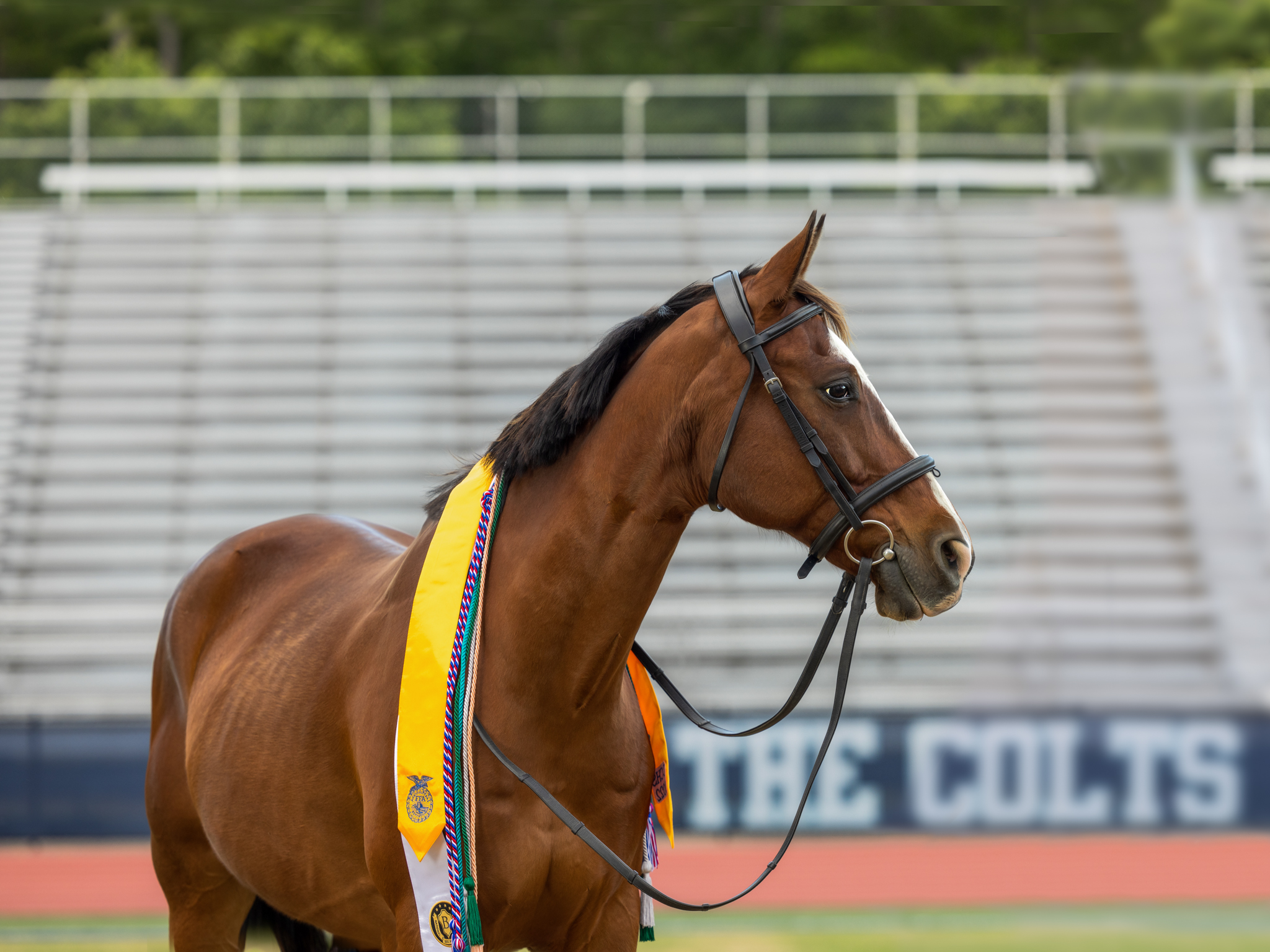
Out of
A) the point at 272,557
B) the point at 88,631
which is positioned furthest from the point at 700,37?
the point at 272,557

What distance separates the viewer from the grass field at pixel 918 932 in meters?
5.76

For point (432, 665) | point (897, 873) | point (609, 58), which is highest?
point (609, 58)

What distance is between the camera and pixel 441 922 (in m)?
2.50

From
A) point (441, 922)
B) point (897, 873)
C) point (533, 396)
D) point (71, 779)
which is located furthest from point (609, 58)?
point (441, 922)

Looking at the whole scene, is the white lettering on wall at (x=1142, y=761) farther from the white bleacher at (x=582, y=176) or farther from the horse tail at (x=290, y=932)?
the white bleacher at (x=582, y=176)

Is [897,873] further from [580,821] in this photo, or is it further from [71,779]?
[580,821]

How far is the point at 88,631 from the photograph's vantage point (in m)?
9.98

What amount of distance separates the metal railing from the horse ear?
10.8 m

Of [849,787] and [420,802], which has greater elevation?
[420,802]

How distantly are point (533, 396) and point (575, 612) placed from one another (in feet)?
29.7

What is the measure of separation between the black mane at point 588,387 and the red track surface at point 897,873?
4.61 m

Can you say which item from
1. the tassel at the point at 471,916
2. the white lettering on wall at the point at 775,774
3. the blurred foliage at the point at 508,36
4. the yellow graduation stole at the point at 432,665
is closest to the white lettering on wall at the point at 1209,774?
the white lettering on wall at the point at 775,774

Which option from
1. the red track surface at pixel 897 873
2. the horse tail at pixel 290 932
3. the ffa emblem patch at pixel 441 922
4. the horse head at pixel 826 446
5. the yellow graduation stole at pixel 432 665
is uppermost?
the horse head at pixel 826 446

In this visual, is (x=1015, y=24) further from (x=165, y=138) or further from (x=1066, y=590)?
(x=165, y=138)
